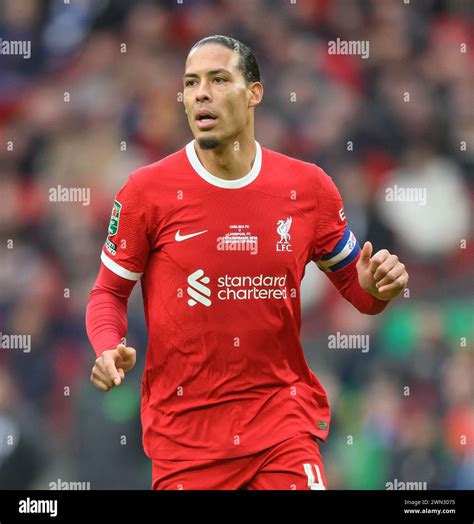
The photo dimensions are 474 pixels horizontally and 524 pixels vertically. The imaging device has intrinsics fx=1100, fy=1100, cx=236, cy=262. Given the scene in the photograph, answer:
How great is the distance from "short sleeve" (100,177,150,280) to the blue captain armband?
0.79 meters

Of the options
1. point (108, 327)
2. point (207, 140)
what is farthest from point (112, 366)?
point (207, 140)

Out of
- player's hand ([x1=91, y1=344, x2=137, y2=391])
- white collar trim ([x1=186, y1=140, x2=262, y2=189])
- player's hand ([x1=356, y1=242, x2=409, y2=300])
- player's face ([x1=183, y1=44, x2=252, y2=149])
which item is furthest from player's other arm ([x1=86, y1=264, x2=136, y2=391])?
player's hand ([x1=356, y1=242, x2=409, y2=300])

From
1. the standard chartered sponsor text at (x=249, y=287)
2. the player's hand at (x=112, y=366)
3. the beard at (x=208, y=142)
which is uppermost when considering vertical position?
the beard at (x=208, y=142)

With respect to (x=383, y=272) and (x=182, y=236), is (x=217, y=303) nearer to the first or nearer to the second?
(x=182, y=236)

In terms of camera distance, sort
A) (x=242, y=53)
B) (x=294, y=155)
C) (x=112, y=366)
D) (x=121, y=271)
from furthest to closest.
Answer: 1. (x=294, y=155)
2. (x=242, y=53)
3. (x=121, y=271)
4. (x=112, y=366)

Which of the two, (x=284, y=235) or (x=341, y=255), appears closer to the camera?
(x=284, y=235)

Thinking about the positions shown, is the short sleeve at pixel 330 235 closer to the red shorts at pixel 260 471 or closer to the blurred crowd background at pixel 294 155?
the red shorts at pixel 260 471

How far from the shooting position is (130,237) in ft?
14.4

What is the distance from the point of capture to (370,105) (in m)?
7.77

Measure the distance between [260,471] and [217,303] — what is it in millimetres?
672

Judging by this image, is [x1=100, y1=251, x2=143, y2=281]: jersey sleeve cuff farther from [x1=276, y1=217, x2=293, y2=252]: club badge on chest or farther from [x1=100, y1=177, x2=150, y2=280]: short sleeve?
[x1=276, y1=217, x2=293, y2=252]: club badge on chest

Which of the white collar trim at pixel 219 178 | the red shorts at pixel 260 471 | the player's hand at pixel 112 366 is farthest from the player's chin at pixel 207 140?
the red shorts at pixel 260 471

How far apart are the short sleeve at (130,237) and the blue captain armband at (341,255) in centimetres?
79

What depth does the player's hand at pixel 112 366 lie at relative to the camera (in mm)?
3925
